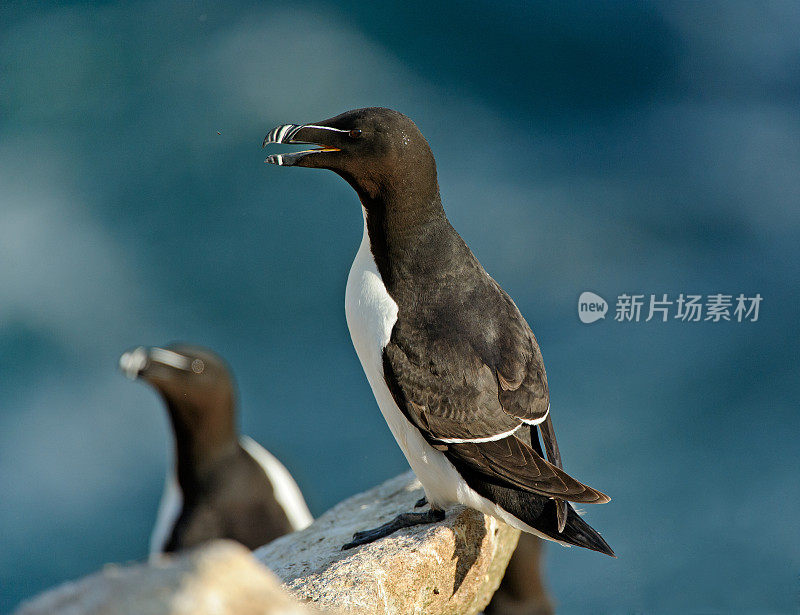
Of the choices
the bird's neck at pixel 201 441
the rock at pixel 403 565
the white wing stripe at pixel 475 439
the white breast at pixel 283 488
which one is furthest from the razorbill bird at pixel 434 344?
the bird's neck at pixel 201 441

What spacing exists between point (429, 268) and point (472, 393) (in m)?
0.51

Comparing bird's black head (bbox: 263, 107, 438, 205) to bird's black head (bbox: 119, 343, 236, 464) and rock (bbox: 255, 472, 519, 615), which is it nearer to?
rock (bbox: 255, 472, 519, 615)

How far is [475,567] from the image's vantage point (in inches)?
138

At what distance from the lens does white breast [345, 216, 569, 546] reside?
326 centimetres

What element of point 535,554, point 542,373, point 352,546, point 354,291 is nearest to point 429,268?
point 354,291

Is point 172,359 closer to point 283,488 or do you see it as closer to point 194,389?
point 194,389

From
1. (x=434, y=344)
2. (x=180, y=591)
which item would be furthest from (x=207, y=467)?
(x=180, y=591)

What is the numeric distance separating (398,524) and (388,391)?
0.59 m

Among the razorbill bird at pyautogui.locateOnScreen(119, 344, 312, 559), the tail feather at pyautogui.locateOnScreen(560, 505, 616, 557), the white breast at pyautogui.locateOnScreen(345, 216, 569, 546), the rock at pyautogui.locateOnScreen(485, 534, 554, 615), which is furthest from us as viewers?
the razorbill bird at pyautogui.locateOnScreen(119, 344, 312, 559)

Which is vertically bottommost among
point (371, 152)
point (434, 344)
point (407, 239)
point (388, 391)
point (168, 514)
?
point (168, 514)

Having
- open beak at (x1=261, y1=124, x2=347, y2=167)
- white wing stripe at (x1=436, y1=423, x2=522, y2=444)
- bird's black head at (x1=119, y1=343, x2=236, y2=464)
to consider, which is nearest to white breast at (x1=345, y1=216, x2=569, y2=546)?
white wing stripe at (x1=436, y1=423, x2=522, y2=444)

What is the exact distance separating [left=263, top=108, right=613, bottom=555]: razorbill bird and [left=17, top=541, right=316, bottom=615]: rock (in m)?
1.83

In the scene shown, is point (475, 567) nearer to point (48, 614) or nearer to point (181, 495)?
point (48, 614)

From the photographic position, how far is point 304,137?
3322mm
